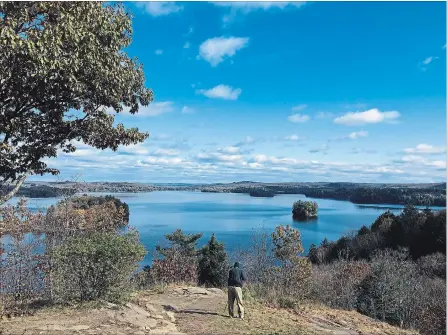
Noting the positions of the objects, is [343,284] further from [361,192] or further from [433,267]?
[361,192]

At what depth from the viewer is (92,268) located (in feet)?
28.0

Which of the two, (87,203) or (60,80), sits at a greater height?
(60,80)

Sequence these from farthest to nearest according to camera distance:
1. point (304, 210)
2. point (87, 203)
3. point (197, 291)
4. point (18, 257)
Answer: point (304, 210) → point (87, 203) → point (18, 257) → point (197, 291)

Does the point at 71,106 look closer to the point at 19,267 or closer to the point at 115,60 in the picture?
the point at 115,60

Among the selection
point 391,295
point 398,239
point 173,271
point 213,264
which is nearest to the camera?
point 173,271

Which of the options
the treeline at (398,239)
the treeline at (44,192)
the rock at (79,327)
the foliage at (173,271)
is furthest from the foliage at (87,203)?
the treeline at (398,239)

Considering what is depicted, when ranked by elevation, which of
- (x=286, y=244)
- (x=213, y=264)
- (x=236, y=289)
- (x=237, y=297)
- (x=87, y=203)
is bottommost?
(x=213, y=264)

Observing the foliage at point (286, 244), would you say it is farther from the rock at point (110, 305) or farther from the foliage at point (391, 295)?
the rock at point (110, 305)

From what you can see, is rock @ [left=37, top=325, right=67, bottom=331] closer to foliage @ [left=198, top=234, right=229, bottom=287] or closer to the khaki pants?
the khaki pants

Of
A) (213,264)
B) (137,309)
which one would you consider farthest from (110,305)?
(213,264)

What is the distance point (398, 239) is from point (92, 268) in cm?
4693

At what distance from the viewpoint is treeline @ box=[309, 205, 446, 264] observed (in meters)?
44.2

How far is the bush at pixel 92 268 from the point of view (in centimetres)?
841

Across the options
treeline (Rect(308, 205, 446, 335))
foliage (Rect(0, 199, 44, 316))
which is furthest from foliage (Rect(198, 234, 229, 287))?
foliage (Rect(0, 199, 44, 316))
